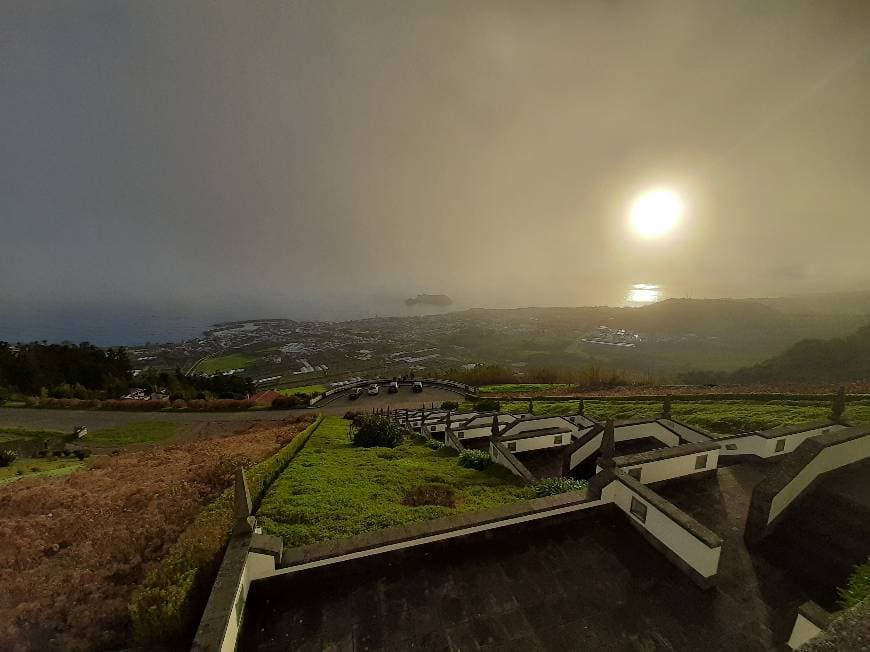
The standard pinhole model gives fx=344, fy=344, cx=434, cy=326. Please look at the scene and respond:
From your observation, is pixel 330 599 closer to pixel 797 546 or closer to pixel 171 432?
pixel 797 546

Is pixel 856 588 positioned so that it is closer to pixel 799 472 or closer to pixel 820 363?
pixel 799 472

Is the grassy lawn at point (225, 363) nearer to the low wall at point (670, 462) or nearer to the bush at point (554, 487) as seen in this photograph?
the bush at point (554, 487)

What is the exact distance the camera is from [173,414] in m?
33.8

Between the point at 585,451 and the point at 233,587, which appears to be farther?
the point at 585,451

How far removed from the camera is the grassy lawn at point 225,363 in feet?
343

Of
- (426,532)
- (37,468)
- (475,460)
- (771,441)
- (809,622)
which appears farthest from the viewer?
(37,468)

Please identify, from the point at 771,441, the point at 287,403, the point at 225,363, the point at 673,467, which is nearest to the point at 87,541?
the point at 673,467

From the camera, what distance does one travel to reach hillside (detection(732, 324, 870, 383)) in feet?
142

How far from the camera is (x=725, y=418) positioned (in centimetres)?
1970

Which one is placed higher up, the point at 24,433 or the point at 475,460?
the point at 24,433

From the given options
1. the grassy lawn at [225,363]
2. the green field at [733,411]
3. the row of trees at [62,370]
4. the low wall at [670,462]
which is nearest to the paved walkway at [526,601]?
the low wall at [670,462]

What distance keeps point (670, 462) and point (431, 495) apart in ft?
23.9

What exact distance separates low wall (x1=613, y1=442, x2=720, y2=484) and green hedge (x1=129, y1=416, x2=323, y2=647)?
9.21m

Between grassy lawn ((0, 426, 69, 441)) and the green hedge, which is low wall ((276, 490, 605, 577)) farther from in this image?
grassy lawn ((0, 426, 69, 441))
